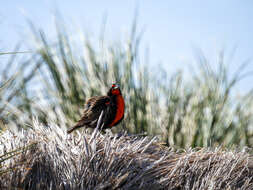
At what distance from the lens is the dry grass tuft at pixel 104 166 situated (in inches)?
47.6

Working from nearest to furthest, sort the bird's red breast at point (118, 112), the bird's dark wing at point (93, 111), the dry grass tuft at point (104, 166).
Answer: the dry grass tuft at point (104, 166)
the bird's dark wing at point (93, 111)
the bird's red breast at point (118, 112)

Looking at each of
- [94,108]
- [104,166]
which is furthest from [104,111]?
[104,166]

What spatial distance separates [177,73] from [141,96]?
0.65 meters

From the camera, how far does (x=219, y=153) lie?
1.70 meters

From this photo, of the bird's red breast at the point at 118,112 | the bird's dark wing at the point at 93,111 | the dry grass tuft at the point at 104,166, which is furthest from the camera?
the bird's red breast at the point at 118,112

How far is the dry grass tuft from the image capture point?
1210 millimetres

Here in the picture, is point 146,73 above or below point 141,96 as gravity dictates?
above

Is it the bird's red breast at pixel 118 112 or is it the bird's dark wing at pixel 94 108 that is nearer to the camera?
the bird's dark wing at pixel 94 108

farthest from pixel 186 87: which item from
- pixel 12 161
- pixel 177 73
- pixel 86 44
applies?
pixel 12 161

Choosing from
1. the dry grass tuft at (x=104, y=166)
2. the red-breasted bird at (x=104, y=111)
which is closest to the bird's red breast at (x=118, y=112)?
the red-breasted bird at (x=104, y=111)

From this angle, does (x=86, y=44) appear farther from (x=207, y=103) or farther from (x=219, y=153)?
(x=219, y=153)

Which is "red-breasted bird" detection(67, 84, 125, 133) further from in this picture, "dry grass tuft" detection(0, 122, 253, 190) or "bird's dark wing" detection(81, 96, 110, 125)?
"dry grass tuft" detection(0, 122, 253, 190)

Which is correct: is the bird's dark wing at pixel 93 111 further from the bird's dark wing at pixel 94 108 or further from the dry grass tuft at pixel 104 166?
the dry grass tuft at pixel 104 166

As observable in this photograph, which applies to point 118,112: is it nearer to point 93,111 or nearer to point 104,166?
point 93,111
